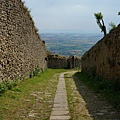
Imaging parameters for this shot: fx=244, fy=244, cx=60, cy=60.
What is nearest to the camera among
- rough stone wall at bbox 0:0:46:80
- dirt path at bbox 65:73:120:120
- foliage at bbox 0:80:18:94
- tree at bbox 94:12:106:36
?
dirt path at bbox 65:73:120:120

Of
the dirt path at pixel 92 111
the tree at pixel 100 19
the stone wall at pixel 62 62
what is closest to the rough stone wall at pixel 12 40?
the dirt path at pixel 92 111

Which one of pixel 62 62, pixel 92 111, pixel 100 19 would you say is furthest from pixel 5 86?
pixel 62 62

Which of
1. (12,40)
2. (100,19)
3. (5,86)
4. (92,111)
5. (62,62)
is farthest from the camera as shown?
(62,62)

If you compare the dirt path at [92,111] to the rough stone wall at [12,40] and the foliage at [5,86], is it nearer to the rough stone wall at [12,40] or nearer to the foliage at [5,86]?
the foliage at [5,86]

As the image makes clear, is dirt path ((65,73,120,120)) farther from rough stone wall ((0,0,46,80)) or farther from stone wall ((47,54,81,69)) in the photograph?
stone wall ((47,54,81,69))

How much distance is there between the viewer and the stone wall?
42666 millimetres

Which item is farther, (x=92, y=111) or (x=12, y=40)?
(x=12, y=40)

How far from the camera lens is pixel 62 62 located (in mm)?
44125

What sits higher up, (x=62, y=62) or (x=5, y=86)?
(x=62, y=62)

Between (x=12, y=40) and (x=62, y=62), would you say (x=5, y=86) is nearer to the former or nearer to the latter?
(x=12, y=40)

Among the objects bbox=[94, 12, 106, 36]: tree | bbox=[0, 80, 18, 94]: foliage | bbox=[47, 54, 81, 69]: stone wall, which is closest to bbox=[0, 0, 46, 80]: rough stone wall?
bbox=[0, 80, 18, 94]: foliage

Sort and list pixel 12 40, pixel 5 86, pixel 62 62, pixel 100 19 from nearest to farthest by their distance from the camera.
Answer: pixel 5 86, pixel 12 40, pixel 100 19, pixel 62 62

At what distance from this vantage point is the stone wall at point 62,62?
42666mm

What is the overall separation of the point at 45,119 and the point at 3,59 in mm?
4464
